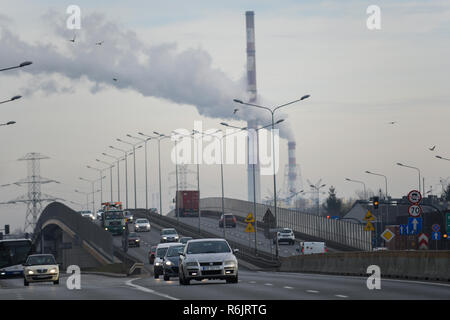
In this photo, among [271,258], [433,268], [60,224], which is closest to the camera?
[433,268]

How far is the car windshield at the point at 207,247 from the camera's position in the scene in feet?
103

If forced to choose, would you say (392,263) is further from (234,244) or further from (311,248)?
(234,244)

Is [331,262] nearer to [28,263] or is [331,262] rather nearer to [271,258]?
[28,263]

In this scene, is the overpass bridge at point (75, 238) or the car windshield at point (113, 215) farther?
the car windshield at point (113, 215)

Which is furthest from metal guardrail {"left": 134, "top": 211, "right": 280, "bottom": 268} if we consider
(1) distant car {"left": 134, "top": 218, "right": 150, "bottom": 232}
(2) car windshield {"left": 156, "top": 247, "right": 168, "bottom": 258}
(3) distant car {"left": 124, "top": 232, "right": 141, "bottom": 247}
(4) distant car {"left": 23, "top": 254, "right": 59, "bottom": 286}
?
(4) distant car {"left": 23, "top": 254, "right": 59, "bottom": 286}

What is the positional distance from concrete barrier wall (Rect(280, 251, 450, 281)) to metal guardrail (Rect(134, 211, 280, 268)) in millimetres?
14935

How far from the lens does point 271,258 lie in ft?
246

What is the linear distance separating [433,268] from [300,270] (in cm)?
2197

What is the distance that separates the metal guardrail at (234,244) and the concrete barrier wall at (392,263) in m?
14.9

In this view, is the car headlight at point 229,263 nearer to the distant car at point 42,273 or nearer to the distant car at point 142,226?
the distant car at point 42,273

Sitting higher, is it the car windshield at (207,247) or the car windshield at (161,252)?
the car windshield at (207,247)

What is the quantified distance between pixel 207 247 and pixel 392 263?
7617 millimetres

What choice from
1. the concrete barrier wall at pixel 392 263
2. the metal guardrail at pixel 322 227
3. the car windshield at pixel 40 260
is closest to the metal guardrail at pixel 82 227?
the metal guardrail at pixel 322 227
